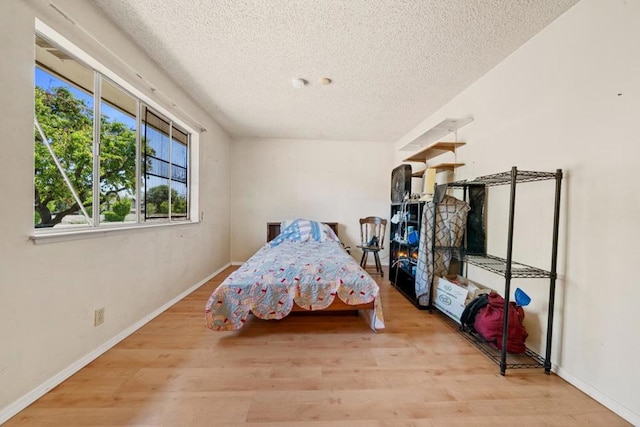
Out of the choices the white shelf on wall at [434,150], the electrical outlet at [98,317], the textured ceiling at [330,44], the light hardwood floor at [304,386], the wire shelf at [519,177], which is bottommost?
the light hardwood floor at [304,386]

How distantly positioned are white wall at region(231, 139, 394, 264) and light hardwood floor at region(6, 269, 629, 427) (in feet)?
7.71

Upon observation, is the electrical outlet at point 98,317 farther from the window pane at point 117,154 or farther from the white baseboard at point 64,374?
the window pane at point 117,154

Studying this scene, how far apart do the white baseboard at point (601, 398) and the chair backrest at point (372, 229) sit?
8.09 ft

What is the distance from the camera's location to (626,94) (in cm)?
118

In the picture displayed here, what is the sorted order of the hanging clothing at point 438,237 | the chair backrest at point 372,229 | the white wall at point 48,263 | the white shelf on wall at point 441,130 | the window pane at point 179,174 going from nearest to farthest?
the white wall at point 48,263 → the hanging clothing at point 438,237 → the white shelf on wall at point 441,130 → the window pane at point 179,174 → the chair backrest at point 372,229

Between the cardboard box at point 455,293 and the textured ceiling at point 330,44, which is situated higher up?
the textured ceiling at point 330,44

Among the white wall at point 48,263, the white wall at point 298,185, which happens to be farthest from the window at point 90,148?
the white wall at point 298,185

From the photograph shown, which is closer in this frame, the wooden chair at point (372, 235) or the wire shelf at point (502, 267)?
the wire shelf at point (502, 267)

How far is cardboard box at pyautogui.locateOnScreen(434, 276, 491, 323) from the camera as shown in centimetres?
196

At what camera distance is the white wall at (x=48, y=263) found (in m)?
1.11

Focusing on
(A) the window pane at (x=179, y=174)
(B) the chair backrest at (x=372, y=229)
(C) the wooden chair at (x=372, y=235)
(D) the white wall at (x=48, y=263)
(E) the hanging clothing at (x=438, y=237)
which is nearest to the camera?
(D) the white wall at (x=48, y=263)

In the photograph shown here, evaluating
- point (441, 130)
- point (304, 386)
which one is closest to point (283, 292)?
point (304, 386)

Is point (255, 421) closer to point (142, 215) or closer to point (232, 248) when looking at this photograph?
point (142, 215)

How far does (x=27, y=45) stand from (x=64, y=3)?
1.25 feet
